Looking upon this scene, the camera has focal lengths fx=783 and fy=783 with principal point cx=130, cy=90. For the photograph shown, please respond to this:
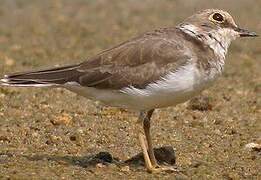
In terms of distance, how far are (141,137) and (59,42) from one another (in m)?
7.63

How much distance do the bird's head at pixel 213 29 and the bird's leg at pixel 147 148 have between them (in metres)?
0.97

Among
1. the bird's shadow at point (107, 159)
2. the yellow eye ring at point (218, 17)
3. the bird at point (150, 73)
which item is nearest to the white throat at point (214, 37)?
the bird at point (150, 73)

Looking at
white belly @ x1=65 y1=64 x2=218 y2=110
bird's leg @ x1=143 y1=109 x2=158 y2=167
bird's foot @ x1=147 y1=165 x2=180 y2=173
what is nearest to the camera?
white belly @ x1=65 y1=64 x2=218 y2=110

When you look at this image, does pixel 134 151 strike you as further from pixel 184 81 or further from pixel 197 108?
pixel 197 108

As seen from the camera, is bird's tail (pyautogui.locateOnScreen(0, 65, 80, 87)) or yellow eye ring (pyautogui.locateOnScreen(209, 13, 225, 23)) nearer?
bird's tail (pyautogui.locateOnScreen(0, 65, 80, 87))

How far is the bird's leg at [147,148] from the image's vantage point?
322 inches

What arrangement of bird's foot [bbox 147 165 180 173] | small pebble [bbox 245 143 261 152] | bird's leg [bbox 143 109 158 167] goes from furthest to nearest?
small pebble [bbox 245 143 261 152]
bird's leg [bbox 143 109 158 167]
bird's foot [bbox 147 165 180 173]

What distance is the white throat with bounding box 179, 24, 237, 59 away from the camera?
8344mm

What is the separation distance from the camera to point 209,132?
32.3 ft

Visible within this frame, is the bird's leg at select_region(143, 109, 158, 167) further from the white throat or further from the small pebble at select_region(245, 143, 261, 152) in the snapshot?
the small pebble at select_region(245, 143, 261, 152)

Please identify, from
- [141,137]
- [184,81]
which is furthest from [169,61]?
[141,137]

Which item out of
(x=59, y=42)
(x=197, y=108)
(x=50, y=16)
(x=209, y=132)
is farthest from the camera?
(x=50, y=16)

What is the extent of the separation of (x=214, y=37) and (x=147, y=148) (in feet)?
4.62

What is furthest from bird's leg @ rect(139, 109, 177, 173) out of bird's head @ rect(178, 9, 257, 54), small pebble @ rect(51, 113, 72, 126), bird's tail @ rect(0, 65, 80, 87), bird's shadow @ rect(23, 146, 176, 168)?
small pebble @ rect(51, 113, 72, 126)
